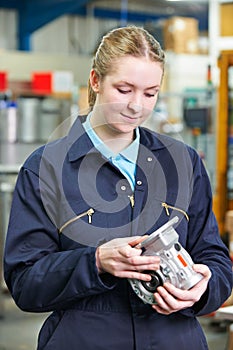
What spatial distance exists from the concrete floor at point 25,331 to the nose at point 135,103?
10.4 ft

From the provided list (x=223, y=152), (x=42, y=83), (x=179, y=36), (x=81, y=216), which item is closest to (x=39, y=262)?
(x=81, y=216)

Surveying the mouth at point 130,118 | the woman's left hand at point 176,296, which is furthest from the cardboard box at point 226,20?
the woman's left hand at point 176,296

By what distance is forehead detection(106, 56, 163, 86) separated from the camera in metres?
1.50

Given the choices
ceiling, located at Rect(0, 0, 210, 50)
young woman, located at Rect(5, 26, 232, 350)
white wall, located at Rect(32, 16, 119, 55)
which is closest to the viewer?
young woman, located at Rect(5, 26, 232, 350)

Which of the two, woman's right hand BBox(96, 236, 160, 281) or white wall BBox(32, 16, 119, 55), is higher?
white wall BBox(32, 16, 119, 55)

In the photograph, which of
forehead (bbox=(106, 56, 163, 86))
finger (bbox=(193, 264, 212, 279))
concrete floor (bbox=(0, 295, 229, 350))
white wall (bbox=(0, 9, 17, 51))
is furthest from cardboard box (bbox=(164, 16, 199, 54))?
finger (bbox=(193, 264, 212, 279))

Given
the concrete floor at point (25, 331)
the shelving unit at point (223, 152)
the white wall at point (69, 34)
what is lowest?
the concrete floor at point (25, 331)

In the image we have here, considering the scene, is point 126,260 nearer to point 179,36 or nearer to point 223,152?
point 223,152

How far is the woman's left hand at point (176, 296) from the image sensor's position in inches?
56.0

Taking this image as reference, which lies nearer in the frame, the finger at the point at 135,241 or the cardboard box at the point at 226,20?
the finger at the point at 135,241

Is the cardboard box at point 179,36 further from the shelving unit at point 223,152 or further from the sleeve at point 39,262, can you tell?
the sleeve at point 39,262

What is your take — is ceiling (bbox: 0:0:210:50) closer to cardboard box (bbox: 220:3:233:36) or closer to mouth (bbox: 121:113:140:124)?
cardboard box (bbox: 220:3:233:36)

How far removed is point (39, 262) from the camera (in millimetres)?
1490

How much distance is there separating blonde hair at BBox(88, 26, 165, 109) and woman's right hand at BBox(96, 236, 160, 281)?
0.38 meters
